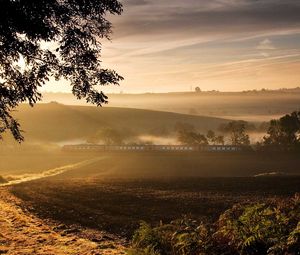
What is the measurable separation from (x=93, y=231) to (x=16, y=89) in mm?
6385

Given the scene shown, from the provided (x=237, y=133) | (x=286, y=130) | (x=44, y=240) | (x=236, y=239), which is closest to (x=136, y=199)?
(x=44, y=240)

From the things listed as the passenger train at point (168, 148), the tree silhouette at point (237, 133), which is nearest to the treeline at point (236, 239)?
the passenger train at point (168, 148)

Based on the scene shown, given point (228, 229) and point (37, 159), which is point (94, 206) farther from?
point (37, 159)

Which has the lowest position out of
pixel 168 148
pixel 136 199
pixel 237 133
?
pixel 136 199

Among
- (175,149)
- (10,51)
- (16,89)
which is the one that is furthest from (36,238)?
(175,149)

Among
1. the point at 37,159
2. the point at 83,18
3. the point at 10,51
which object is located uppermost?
the point at 83,18

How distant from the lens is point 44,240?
622 inches

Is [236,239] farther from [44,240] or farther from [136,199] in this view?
[136,199]

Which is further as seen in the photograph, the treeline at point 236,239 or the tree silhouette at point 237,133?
the tree silhouette at point 237,133

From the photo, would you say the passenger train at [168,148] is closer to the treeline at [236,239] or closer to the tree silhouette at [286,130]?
the tree silhouette at [286,130]

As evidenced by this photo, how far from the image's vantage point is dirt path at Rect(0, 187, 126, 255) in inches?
564

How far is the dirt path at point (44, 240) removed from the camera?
47.0ft

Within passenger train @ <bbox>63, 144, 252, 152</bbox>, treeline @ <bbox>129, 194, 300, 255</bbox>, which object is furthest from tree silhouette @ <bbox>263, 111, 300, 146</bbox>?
treeline @ <bbox>129, 194, 300, 255</bbox>

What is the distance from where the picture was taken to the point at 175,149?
10375 centimetres
